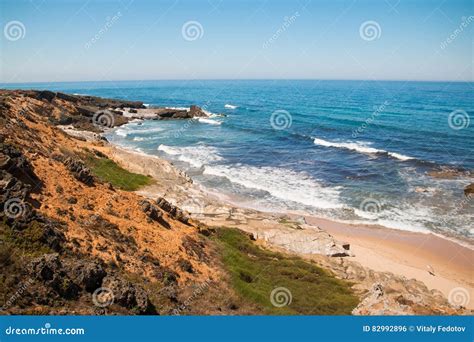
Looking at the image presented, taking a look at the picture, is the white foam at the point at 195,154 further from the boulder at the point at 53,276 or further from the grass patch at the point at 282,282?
the boulder at the point at 53,276

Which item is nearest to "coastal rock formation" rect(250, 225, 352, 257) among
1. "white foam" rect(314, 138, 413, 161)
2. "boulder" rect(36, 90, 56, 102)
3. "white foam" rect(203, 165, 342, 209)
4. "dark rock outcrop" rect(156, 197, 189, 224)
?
"dark rock outcrop" rect(156, 197, 189, 224)

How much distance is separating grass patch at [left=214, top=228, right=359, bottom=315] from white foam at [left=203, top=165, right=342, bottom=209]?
11.7 m

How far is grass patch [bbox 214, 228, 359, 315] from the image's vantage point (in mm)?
14695

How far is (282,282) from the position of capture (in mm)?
16734

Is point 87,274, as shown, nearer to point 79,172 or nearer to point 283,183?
point 79,172

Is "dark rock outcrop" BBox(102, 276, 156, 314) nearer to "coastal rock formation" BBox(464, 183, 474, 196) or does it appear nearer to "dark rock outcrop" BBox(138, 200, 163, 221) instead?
"dark rock outcrop" BBox(138, 200, 163, 221)

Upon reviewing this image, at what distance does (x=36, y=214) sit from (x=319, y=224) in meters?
18.4

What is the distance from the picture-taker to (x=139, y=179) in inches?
1188

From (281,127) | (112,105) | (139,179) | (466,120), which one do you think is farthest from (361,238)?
(112,105)

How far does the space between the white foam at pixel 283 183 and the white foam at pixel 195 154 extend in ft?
9.73

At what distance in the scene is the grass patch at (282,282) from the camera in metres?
14.7

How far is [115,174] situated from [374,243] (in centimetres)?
1937

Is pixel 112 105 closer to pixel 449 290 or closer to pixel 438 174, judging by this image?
pixel 438 174

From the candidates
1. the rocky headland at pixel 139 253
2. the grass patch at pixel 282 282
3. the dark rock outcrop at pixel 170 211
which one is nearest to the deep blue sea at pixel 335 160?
the rocky headland at pixel 139 253
